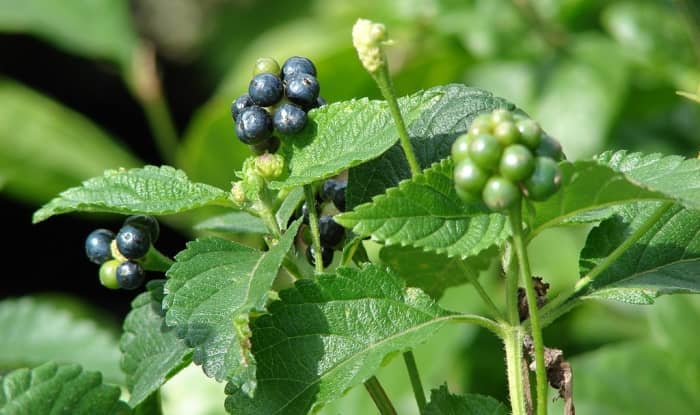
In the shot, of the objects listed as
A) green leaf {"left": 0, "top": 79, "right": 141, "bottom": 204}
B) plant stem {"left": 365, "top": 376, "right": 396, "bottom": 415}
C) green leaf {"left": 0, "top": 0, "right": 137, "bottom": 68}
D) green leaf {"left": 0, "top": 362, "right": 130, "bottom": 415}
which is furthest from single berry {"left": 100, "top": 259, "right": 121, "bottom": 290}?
green leaf {"left": 0, "top": 0, "right": 137, "bottom": 68}

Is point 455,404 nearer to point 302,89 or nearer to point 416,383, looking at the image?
point 416,383

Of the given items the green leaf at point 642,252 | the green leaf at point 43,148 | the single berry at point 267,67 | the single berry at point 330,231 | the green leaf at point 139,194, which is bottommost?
the green leaf at point 642,252

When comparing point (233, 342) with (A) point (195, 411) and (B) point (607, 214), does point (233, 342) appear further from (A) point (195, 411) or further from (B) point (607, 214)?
(A) point (195, 411)

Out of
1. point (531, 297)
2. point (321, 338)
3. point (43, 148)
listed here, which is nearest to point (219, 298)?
point (321, 338)

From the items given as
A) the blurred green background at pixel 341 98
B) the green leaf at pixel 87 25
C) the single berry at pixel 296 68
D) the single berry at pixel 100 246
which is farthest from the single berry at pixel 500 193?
the green leaf at pixel 87 25

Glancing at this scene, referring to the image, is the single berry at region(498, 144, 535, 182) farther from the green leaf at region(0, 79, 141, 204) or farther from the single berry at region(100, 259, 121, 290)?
the green leaf at region(0, 79, 141, 204)

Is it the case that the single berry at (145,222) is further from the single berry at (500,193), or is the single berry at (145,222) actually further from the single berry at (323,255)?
the single berry at (500,193)
